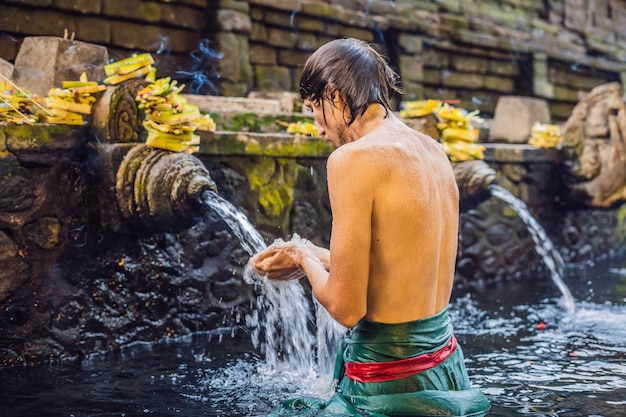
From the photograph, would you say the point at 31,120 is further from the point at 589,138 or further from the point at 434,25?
the point at 434,25

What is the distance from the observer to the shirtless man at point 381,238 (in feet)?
7.92

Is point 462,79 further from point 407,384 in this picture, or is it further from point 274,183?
point 407,384

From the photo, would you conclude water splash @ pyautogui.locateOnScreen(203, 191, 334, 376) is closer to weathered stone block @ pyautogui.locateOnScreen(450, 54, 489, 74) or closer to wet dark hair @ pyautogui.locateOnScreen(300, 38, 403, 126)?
wet dark hair @ pyautogui.locateOnScreen(300, 38, 403, 126)

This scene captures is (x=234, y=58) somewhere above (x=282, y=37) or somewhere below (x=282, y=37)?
below

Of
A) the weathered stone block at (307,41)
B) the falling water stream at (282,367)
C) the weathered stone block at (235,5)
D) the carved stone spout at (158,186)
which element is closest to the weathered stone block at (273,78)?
the weathered stone block at (307,41)

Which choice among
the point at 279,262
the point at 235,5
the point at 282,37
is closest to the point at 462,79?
the point at 282,37

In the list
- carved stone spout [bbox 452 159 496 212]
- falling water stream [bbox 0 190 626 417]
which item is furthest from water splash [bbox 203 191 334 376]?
carved stone spout [bbox 452 159 496 212]

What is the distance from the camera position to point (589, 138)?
9414 mm

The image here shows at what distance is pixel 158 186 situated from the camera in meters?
4.75

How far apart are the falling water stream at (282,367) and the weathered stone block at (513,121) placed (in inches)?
162

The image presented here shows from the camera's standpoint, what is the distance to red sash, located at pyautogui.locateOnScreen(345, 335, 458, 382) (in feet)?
8.41

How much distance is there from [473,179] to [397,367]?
4.73 meters

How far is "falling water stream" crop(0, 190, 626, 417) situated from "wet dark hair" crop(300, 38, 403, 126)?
1299 millimetres

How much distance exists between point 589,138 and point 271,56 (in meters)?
4.40
